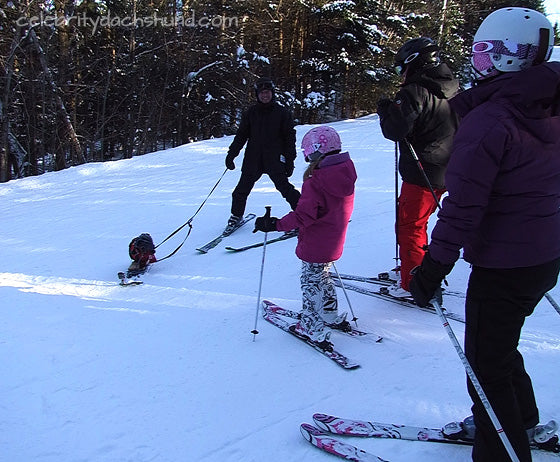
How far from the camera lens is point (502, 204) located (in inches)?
70.7

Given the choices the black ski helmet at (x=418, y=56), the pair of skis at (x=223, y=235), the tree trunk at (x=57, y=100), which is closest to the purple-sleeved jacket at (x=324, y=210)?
the black ski helmet at (x=418, y=56)

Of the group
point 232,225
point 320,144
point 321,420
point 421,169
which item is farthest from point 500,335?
point 232,225

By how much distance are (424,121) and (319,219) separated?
3.81ft

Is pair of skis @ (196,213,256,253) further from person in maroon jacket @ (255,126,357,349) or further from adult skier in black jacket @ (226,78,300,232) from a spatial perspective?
person in maroon jacket @ (255,126,357,349)

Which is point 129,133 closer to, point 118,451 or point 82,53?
point 82,53

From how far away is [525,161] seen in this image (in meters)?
1.72

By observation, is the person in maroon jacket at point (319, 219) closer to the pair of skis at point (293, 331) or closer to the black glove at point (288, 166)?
the pair of skis at point (293, 331)

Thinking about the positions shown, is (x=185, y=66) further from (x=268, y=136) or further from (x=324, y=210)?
(x=324, y=210)

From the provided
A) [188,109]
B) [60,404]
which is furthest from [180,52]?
[60,404]

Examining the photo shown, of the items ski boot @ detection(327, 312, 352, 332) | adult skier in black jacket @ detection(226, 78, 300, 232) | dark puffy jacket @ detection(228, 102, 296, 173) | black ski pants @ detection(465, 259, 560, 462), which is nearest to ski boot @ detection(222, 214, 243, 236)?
adult skier in black jacket @ detection(226, 78, 300, 232)

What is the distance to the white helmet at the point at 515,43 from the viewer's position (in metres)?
Answer: 1.81

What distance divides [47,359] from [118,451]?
1.27 m

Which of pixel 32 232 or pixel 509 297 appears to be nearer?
pixel 509 297

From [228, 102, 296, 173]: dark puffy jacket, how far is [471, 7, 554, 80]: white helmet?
4.23 m
